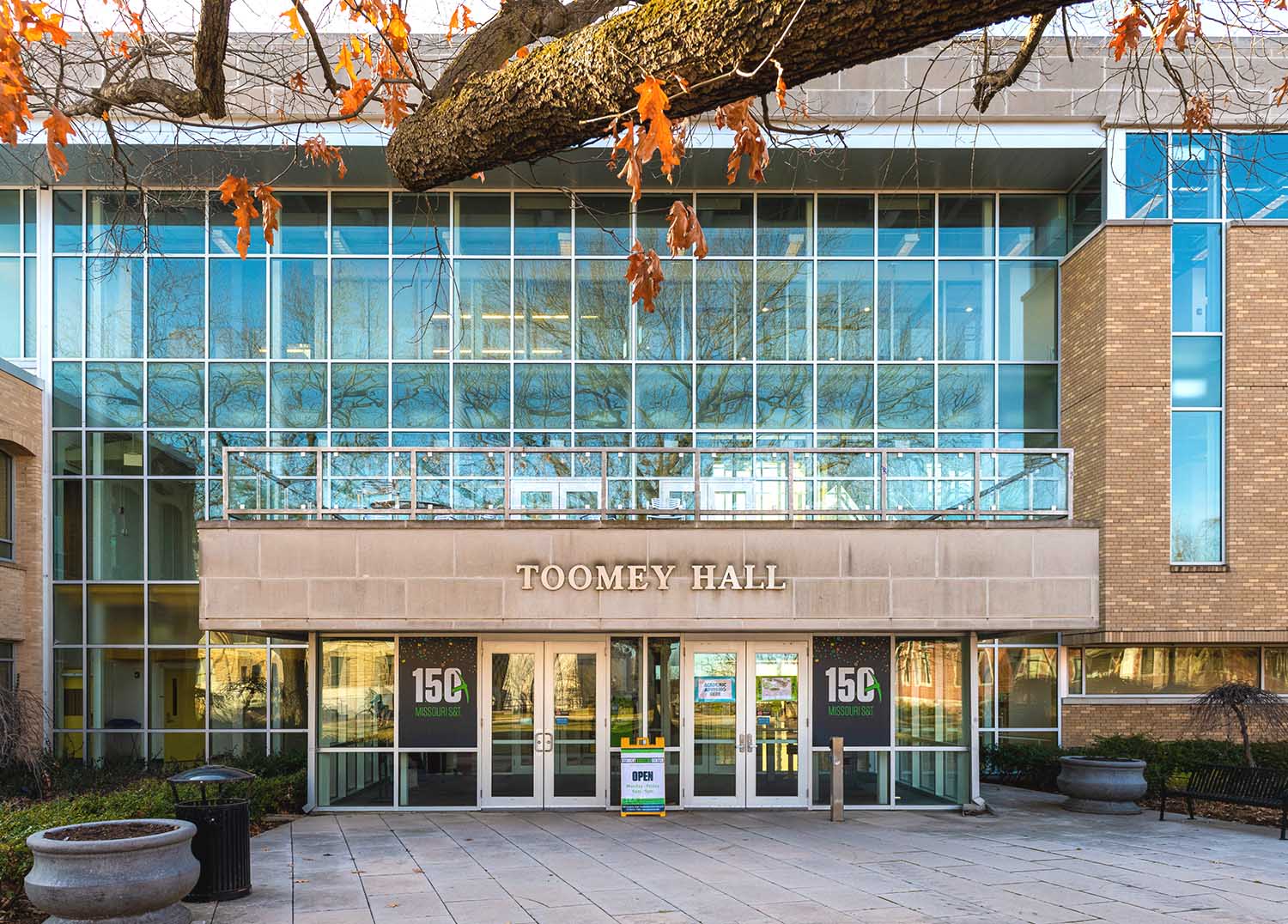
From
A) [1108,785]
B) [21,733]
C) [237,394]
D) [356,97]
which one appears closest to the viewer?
[356,97]

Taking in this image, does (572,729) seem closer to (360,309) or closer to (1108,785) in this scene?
(1108,785)

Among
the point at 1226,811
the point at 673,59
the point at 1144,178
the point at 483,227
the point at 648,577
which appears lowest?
the point at 1226,811

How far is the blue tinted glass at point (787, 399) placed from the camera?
21.0 m

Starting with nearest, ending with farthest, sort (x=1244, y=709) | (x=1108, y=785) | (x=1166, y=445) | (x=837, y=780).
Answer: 1. (x=837, y=780)
2. (x=1108, y=785)
3. (x=1244, y=709)
4. (x=1166, y=445)

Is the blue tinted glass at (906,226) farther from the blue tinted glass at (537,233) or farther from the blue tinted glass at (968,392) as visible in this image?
the blue tinted glass at (537,233)

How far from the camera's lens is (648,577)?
50.4 feet

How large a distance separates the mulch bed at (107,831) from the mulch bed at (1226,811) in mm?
14056

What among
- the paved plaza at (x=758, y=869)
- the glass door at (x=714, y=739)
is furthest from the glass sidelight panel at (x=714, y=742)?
the paved plaza at (x=758, y=869)

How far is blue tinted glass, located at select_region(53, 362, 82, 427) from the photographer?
68.3ft

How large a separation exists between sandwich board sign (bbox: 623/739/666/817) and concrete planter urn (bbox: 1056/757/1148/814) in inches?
246

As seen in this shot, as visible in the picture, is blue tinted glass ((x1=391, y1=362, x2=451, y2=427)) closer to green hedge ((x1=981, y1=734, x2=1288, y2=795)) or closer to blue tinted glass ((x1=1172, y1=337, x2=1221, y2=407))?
green hedge ((x1=981, y1=734, x2=1288, y2=795))

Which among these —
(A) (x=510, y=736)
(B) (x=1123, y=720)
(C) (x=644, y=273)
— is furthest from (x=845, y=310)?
(C) (x=644, y=273)

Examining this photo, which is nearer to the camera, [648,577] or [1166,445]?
[648,577]

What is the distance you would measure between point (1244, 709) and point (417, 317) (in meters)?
15.9
